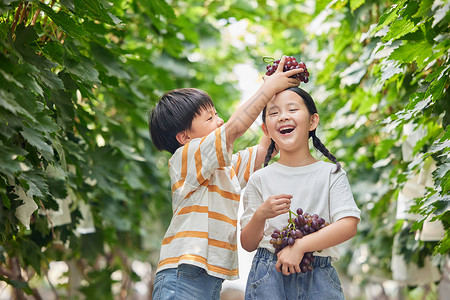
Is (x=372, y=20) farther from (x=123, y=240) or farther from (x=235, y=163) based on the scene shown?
(x=123, y=240)

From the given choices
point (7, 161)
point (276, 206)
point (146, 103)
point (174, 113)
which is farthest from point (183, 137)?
point (146, 103)

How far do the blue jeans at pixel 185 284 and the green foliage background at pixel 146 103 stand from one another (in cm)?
52

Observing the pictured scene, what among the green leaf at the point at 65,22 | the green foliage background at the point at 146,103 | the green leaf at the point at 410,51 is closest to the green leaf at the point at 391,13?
the green foliage background at the point at 146,103

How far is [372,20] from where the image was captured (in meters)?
3.50

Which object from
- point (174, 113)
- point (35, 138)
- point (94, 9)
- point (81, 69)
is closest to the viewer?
point (35, 138)

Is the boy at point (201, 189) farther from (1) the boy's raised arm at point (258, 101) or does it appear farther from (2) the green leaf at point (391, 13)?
(2) the green leaf at point (391, 13)

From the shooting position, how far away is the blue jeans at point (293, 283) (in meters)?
1.87

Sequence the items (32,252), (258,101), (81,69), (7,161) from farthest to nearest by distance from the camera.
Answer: (32,252)
(81,69)
(258,101)
(7,161)

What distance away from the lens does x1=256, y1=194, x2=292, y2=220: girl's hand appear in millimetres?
1768

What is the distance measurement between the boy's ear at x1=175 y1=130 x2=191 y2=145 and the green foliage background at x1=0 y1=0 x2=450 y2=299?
41 cm

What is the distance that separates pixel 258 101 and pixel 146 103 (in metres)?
2.21

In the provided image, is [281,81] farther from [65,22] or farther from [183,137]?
[65,22]

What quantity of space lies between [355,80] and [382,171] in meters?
1.28

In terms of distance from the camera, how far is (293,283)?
6.26ft
